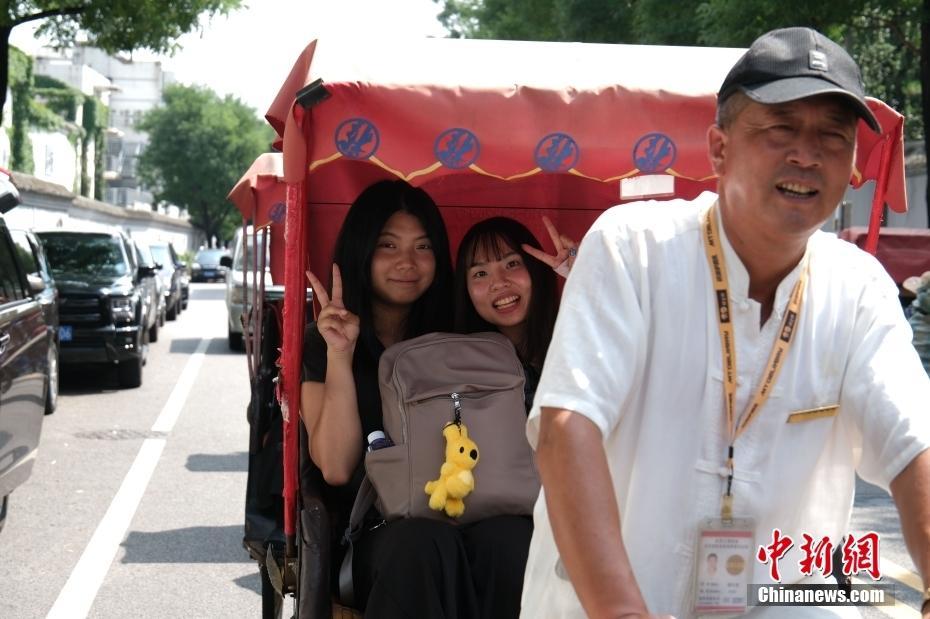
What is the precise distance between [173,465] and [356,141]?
21.8 feet

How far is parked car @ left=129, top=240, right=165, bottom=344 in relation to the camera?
17.2 meters

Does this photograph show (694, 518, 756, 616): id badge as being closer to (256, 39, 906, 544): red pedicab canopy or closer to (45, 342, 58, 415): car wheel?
(256, 39, 906, 544): red pedicab canopy

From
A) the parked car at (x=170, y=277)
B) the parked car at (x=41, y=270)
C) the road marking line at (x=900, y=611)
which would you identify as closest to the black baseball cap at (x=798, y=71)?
the road marking line at (x=900, y=611)

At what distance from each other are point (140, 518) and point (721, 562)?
6.36 meters

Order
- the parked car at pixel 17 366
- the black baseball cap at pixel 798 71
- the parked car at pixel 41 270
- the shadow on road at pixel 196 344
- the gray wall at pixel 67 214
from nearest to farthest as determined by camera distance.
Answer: the black baseball cap at pixel 798 71, the parked car at pixel 17 366, the parked car at pixel 41 270, the shadow on road at pixel 196 344, the gray wall at pixel 67 214

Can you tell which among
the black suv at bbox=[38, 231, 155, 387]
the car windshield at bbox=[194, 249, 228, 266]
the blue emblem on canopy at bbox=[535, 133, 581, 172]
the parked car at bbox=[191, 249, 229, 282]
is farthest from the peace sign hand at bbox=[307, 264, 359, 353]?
the car windshield at bbox=[194, 249, 228, 266]

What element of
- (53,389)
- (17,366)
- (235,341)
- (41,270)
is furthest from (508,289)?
(235,341)

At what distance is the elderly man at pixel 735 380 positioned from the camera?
212cm

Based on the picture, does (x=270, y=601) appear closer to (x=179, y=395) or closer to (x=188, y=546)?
(x=188, y=546)

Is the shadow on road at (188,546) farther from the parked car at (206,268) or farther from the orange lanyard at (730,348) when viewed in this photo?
the parked car at (206,268)

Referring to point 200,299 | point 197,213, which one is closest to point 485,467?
point 200,299

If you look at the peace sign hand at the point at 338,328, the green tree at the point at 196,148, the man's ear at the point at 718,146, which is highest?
the green tree at the point at 196,148

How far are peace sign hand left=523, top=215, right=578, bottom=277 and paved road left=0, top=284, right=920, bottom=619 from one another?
7.95ft

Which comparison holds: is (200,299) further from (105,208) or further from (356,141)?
(356,141)
